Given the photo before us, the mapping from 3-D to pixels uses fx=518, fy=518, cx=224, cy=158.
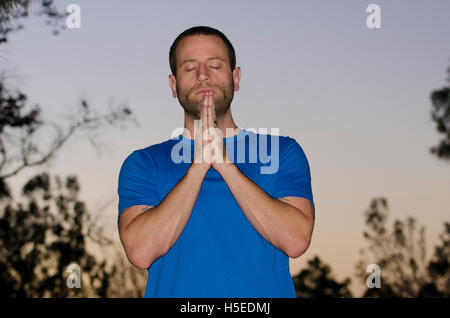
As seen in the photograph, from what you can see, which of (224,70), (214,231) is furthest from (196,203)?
(224,70)

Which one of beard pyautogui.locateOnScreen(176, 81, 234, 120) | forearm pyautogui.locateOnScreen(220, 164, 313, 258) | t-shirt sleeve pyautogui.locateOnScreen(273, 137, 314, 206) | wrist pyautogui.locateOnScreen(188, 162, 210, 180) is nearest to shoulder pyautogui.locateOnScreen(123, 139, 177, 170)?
beard pyautogui.locateOnScreen(176, 81, 234, 120)

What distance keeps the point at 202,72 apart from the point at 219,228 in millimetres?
1109

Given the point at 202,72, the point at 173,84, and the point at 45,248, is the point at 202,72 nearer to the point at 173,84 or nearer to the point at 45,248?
the point at 173,84

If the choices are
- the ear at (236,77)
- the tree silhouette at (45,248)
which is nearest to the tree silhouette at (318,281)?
the tree silhouette at (45,248)

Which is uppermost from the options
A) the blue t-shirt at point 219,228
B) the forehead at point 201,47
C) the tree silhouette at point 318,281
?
the forehead at point 201,47

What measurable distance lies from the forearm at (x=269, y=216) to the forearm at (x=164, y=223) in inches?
8.8

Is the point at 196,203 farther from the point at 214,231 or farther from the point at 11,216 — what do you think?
the point at 11,216

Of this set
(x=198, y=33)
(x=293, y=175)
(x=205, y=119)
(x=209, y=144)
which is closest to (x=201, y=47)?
(x=198, y=33)

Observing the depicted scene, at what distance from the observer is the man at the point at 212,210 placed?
10.5ft

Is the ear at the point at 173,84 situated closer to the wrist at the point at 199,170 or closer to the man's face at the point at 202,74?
the man's face at the point at 202,74

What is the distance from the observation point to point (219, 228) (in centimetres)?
332

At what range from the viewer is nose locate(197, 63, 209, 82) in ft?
11.9

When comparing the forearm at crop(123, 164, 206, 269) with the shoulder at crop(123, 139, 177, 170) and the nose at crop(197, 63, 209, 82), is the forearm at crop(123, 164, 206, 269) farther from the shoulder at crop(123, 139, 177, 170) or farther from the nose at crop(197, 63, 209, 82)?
the nose at crop(197, 63, 209, 82)
